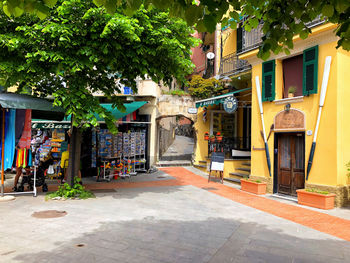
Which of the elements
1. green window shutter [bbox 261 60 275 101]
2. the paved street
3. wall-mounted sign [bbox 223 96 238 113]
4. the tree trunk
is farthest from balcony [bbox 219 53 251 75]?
the tree trunk

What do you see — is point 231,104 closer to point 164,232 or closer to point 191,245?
point 164,232

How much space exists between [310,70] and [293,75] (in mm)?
980

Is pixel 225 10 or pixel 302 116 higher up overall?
pixel 225 10

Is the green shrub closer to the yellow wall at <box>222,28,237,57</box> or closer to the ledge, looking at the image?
the ledge

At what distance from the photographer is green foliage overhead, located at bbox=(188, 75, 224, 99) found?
51.1 ft

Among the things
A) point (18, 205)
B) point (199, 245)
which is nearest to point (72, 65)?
point (18, 205)

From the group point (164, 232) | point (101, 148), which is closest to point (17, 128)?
point (101, 148)

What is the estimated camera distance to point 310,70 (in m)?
9.13

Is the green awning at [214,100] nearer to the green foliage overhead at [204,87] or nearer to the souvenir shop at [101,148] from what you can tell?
the green foliage overhead at [204,87]

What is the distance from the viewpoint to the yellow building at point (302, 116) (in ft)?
27.8

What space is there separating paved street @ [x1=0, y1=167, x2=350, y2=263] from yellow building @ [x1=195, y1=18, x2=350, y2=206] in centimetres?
146

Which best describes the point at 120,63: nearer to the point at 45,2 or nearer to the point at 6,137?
the point at 6,137

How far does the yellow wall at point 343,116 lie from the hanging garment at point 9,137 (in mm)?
9772

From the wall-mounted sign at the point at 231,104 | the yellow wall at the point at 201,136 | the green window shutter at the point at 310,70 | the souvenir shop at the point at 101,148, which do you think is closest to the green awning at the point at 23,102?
the souvenir shop at the point at 101,148
